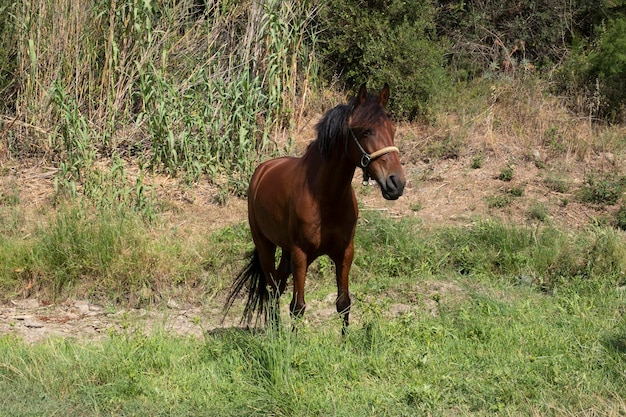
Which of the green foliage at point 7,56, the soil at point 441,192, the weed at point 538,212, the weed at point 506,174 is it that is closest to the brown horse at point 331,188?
the soil at point 441,192

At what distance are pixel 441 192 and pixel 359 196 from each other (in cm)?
101

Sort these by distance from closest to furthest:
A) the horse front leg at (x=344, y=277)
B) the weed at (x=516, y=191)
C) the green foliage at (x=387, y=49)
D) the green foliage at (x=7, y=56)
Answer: the horse front leg at (x=344, y=277) < the weed at (x=516, y=191) < the green foliage at (x=7, y=56) < the green foliage at (x=387, y=49)

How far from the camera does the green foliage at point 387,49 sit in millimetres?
11016

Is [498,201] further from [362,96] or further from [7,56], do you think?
[7,56]

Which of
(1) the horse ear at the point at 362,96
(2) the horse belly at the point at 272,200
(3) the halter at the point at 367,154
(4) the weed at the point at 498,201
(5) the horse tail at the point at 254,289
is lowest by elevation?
(5) the horse tail at the point at 254,289

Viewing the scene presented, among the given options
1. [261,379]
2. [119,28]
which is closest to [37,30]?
[119,28]

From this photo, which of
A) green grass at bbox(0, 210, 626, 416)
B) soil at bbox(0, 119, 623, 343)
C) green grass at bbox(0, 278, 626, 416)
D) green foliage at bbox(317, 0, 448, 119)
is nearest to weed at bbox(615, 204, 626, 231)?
soil at bbox(0, 119, 623, 343)

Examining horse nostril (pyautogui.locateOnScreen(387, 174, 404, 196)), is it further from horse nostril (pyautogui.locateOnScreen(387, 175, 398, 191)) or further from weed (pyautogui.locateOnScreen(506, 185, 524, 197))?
weed (pyautogui.locateOnScreen(506, 185, 524, 197))

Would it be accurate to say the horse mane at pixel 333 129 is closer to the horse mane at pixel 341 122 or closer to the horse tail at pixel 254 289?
the horse mane at pixel 341 122

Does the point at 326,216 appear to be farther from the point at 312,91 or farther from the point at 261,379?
the point at 312,91

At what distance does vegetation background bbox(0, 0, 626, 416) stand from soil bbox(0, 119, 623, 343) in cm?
4

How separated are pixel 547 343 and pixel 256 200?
2.42 m

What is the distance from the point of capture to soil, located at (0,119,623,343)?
348 inches

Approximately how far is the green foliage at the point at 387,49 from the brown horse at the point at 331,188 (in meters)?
5.36
